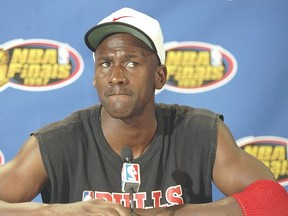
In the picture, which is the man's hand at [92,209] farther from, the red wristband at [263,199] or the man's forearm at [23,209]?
the red wristband at [263,199]

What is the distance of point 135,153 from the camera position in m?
1.78

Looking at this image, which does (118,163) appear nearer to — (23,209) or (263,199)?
(23,209)

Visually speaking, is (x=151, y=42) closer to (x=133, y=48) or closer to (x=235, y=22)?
(x=133, y=48)

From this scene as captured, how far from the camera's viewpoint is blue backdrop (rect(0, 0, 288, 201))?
93.4 inches

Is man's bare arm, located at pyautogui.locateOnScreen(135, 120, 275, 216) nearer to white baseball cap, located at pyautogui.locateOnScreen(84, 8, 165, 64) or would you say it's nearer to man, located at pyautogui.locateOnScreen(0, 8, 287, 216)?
man, located at pyautogui.locateOnScreen(0, 8, 287, 216)

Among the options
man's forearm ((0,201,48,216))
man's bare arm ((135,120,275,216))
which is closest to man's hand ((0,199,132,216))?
man's forearm ((0,201,48,216))

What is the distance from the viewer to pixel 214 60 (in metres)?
2.45

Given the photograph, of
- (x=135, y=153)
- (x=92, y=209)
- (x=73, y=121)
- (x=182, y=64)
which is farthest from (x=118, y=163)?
(x=182, y=64)

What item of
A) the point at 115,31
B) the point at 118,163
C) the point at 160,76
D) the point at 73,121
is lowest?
the point at 118,163

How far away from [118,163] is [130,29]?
38cm

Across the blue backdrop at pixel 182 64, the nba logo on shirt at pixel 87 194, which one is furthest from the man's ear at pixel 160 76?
the blue backdrop at pixel 182 64

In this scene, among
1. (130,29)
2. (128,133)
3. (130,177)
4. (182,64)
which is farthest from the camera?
(182,64)

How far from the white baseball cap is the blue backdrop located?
0.68 meters

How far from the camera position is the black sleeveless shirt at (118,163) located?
172cm
